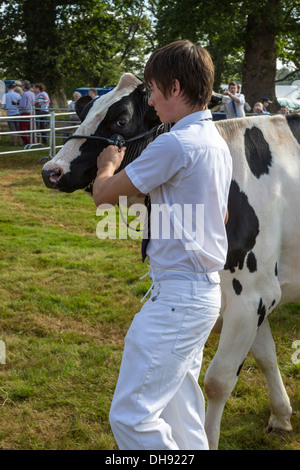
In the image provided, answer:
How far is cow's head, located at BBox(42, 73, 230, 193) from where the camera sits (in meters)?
2.81

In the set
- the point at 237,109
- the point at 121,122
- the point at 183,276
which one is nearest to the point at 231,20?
the point at 237,109

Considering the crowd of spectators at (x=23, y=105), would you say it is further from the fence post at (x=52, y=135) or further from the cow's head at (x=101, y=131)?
the cow's head at (x=101, y=131)

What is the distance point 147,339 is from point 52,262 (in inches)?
191

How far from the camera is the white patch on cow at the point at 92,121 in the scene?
2.81 m

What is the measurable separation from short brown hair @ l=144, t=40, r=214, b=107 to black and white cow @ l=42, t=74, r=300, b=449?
35.9 inches

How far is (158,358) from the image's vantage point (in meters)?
1.93

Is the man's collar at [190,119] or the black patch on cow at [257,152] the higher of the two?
the man's collar at [190,119]

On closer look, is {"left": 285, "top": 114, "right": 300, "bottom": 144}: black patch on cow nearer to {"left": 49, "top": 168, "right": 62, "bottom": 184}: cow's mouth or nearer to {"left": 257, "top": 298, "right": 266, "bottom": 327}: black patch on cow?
{"left": 257, "top": 298, "right": 266, "bottom": 327}: black patch on cow

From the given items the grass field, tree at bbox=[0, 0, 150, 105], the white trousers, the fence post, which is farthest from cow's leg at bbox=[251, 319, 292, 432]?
tree at bbox=[0, 0, 150, 105]

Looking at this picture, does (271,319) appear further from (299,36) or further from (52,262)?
(299,36)

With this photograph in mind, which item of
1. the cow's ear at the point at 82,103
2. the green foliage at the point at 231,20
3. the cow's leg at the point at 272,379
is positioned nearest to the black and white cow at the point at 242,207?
the cow's ear at the point at 82,103
